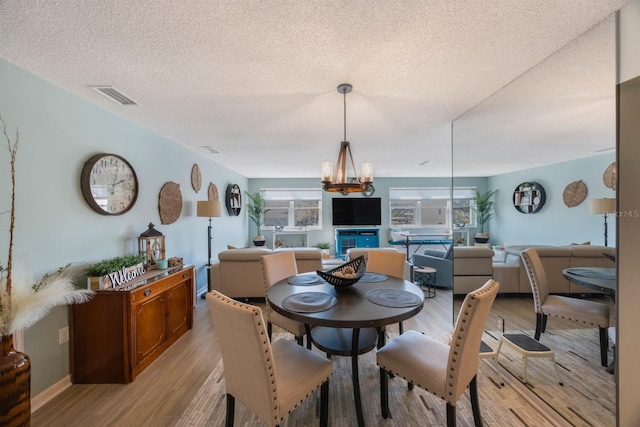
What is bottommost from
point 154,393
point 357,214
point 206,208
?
point 154,393

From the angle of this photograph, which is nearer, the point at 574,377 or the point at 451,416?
the point at 451,416

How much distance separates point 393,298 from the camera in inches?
69.6

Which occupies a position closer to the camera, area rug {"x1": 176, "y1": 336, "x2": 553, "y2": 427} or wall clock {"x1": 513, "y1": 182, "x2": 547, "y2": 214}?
area rug {"x1": 176, "y1": 336, "x2": 553, "y2": 427}

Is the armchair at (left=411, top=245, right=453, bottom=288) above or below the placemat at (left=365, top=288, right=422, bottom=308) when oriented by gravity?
below

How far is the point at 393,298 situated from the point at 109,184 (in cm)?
283

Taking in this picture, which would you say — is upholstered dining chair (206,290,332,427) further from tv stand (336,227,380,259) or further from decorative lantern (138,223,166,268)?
tv stand (336,227,380,259)

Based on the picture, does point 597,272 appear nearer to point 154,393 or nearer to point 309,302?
point 309,302

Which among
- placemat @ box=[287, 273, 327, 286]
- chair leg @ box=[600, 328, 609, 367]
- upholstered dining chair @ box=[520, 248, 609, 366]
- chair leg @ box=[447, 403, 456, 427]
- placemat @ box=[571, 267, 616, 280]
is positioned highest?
placemat @ box=[571, 267, 616, 280]

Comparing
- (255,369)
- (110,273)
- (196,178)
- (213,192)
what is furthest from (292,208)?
(255,369)

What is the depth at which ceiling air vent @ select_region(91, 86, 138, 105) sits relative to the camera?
1.99m

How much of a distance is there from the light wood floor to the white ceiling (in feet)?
6.13

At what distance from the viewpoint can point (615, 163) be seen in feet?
4.69

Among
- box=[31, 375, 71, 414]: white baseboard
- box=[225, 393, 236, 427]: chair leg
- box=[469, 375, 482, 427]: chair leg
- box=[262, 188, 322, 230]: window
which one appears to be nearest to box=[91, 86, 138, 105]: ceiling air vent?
box=[31, 375, 71, 414]: white baseboard

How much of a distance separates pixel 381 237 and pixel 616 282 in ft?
18.8
